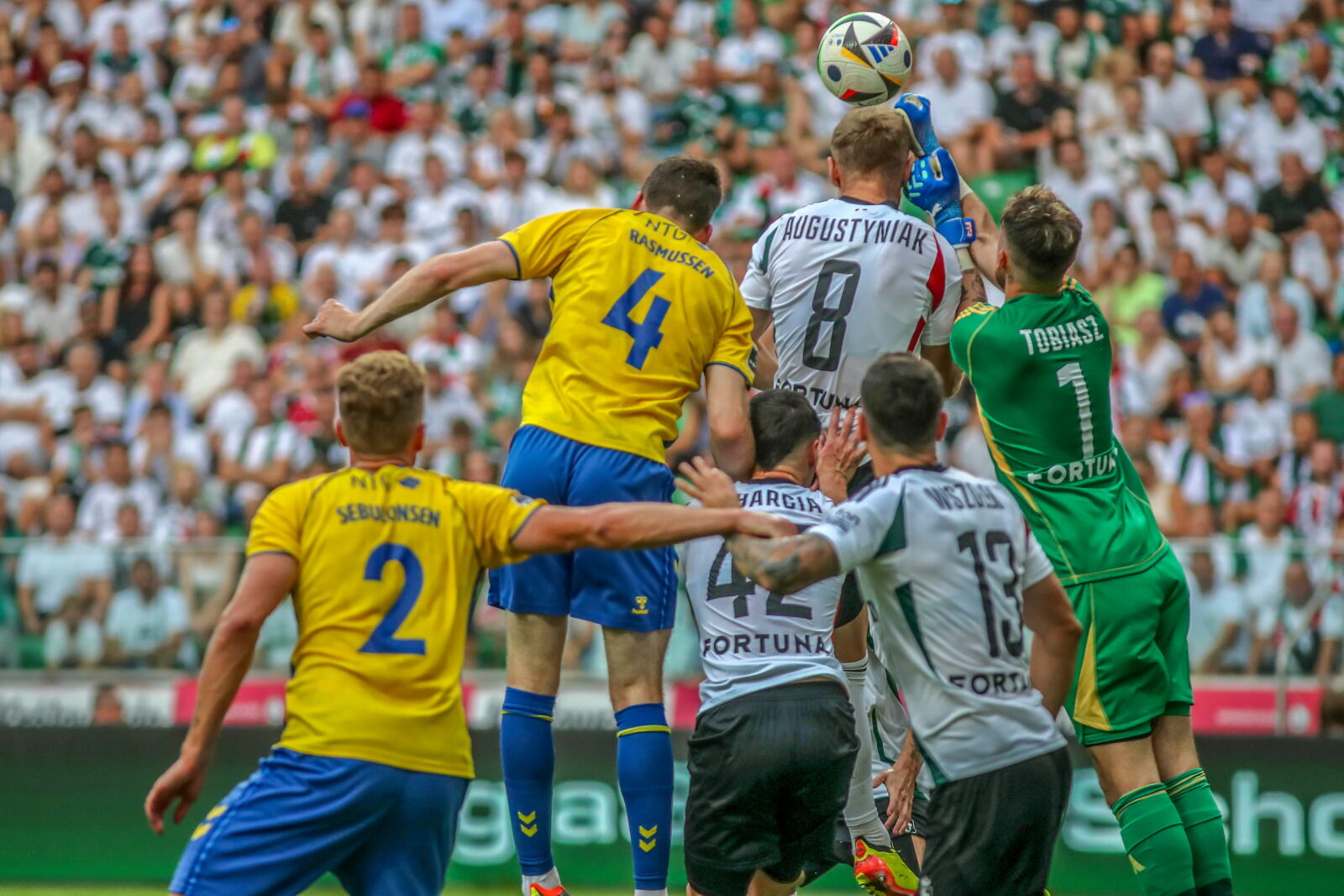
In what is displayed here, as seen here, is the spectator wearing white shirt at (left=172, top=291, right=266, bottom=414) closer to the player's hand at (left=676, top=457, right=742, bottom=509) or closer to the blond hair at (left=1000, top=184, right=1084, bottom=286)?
the blond hair at (left=1000, top=184, right=1084, bottom=286)

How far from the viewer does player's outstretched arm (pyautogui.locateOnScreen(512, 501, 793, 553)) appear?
18.3 ft

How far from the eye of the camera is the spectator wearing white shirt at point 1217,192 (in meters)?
17.3

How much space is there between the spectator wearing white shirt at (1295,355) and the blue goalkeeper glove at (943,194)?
343 inches

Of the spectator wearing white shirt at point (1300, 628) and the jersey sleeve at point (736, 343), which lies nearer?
the jersey sleeve at point (736, 343)

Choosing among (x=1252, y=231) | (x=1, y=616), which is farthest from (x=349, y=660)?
(x=1252, y=231)

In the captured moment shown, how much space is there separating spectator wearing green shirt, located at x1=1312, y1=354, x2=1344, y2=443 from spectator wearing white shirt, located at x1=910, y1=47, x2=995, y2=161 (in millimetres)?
4663

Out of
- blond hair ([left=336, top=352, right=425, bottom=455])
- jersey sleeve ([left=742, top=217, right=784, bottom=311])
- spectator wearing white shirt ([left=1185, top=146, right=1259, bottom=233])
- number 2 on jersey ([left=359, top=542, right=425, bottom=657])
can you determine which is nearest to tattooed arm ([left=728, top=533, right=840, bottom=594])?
number 2 on jersey ([left=359, top=542, right=425, bottom=657])

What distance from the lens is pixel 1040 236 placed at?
6945 millimetres

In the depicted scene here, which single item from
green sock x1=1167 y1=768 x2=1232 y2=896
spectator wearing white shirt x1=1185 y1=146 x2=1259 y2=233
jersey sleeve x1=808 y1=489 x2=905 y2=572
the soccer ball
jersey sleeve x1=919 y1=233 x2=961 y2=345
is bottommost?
green sock x1=1167 y1=768 x2=1232 y2=896

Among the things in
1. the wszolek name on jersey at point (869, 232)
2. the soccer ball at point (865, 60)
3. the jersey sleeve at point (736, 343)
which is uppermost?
the soccer ball at point (865, 60)

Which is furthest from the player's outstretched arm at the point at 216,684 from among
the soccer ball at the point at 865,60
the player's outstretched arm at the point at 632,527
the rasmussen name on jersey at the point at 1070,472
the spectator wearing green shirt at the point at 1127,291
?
the spectator wearing green shirt at the point at 1127,291

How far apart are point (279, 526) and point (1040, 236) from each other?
3299mm

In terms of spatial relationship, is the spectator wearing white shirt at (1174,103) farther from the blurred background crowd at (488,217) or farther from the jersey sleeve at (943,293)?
the jersey sleeve at (943,293)

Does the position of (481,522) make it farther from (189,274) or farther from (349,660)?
(189,274)
